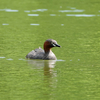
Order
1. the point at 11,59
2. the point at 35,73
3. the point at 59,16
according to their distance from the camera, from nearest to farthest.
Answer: the point at 35,73 < the point at 11,59 < the point at 59,16

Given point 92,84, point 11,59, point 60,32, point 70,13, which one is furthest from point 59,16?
point 92,84

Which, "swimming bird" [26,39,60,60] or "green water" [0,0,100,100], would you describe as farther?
"swimming bird" [26,39,60,60]

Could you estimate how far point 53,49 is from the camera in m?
23.4

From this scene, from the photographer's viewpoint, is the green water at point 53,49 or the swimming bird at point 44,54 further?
the swimming bird at point 44,54

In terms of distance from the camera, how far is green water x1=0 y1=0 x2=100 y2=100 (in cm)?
1423

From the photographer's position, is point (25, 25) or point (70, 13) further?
point (70, 13)

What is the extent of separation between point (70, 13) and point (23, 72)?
19536mm

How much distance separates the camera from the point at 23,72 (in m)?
17.0

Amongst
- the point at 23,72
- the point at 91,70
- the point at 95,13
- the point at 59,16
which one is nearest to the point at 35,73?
the point at 23,72

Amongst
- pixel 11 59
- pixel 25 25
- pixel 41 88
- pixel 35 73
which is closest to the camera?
pixel 41 88

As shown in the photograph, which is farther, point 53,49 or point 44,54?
point 53,49

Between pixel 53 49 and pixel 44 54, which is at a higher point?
pixel 44 54

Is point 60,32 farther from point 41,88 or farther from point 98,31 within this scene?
point 41,88

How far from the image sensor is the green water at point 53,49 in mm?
14234
